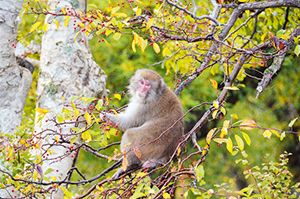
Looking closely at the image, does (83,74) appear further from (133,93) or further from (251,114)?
(251,114)

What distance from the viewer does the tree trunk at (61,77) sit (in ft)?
11.1

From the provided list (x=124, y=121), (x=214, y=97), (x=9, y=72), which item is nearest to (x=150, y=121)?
(x=124, y=121)

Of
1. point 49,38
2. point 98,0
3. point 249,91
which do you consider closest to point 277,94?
point 249,91

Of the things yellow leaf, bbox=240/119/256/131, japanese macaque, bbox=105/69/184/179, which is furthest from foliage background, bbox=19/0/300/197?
yellow leaf, bbox=240/119/256/131

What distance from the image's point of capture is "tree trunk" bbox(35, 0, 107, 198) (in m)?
3.38

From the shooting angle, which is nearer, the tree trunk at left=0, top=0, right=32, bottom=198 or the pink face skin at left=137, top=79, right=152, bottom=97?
the tree trunk at left=0, top=0, right=32, bottom=198

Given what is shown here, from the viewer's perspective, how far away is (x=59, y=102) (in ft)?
11.1

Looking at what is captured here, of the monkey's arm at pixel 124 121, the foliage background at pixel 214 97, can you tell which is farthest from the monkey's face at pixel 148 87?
the foliage background at pixel 214 97

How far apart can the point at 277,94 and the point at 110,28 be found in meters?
8.10

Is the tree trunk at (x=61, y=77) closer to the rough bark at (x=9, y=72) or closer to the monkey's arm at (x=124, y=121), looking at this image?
the rough bark at (x=9, y=72)

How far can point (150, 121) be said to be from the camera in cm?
363

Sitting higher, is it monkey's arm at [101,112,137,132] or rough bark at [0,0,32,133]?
rough bark at [0,0,32,133]

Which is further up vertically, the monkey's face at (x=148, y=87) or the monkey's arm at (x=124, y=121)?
the monkey's face at (x=148, y=87)

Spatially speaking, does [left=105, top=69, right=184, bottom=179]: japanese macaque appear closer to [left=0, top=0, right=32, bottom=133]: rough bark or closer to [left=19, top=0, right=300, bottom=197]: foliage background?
[left=0, top=0, right=32, bottom=133]: rough bark
